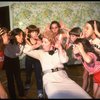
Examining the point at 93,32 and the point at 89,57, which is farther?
the point at 93,32

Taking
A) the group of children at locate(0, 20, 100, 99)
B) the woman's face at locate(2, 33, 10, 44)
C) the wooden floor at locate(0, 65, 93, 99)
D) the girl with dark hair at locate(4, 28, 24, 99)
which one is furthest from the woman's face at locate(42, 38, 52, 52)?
the wooden floor at locate(0, 65, 93, 99)

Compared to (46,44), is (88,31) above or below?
above

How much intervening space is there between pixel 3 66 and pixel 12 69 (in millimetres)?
160

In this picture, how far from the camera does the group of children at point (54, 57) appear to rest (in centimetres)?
234

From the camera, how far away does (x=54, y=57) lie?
2.60 m

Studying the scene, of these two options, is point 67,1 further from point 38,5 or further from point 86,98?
point 86,98

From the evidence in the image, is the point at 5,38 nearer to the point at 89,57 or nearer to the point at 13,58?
the point at 13,58

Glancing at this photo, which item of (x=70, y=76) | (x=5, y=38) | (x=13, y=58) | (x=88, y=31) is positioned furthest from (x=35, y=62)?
(x=70, y=76)

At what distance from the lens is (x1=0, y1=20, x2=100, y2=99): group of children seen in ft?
7.68

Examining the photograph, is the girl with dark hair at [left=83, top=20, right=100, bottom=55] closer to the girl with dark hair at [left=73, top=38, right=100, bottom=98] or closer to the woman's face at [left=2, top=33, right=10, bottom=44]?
the girl with dark hair at [left=73, top=38, right=100, bottom=98]

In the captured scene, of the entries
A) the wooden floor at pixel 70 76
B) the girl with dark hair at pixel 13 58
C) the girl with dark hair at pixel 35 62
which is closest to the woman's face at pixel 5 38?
the girl with dark hair at pixel 13 58

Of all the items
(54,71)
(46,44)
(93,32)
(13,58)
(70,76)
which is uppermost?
(93,32)

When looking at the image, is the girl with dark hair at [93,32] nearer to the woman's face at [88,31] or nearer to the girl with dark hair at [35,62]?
the woman's face at [88,31]

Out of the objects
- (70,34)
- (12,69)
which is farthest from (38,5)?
(12,69)
